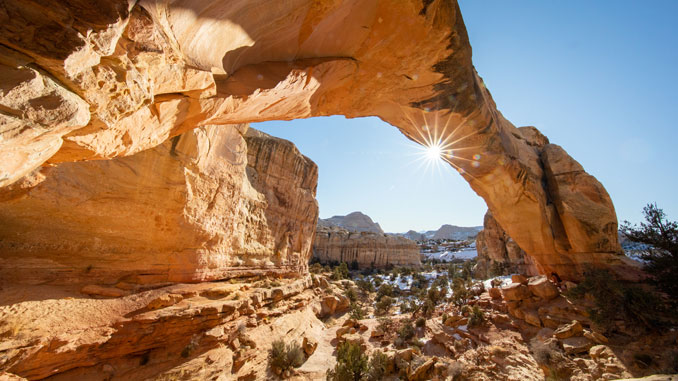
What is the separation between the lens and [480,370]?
5.82 m

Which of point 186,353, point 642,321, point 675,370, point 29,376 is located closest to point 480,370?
point 675,370

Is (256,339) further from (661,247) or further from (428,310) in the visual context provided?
(661,247)

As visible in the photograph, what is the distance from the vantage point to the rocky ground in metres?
4.85

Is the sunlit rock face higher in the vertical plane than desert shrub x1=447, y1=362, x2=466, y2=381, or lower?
higher

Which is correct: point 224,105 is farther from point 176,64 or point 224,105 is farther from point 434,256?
point 434,256

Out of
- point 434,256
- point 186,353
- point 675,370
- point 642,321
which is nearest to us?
point 675,370

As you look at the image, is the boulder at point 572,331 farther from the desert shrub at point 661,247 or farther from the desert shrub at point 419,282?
the desert shrub at point 419,282

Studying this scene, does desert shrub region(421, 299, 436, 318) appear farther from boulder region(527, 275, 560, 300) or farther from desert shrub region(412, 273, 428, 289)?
desert shrub region(412, 273, 428, 289)

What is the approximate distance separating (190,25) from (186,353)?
7.91 m

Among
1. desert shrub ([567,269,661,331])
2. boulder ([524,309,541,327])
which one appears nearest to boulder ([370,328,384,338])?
boulder ([524,309,541,327])

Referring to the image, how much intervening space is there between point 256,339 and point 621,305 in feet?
34.0

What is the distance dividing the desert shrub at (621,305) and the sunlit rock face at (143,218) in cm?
1121

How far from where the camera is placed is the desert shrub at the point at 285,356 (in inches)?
287

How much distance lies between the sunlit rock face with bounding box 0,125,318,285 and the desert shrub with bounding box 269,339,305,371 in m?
3.32
